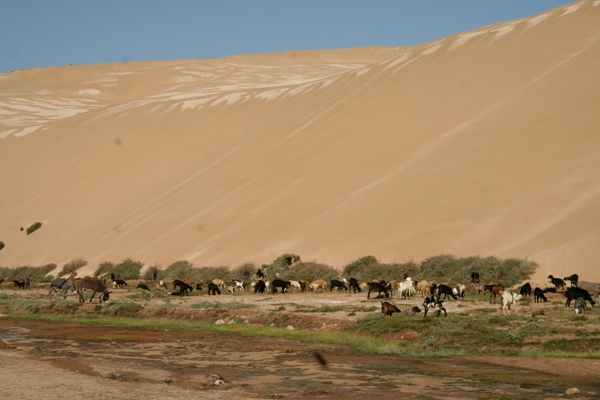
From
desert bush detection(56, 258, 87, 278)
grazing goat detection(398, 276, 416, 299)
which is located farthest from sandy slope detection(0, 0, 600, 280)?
grazing goat detection(398, 276, 416, 299)

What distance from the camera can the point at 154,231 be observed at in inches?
1919

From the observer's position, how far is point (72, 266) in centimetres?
4753

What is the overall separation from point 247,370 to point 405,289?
1206cm

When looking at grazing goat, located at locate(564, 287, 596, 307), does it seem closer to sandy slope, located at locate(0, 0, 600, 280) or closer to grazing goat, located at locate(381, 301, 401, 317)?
grazing goat, located at locate(381, 301, 401, 317)

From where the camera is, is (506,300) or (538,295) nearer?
(506,300)

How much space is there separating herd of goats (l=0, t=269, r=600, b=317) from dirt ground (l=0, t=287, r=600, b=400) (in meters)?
3.78

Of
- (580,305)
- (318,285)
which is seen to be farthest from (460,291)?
(318,285)

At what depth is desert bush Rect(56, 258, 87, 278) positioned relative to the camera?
155 ft

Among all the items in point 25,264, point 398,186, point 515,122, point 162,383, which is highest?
point 515,122

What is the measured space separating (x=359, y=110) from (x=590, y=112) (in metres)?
16.3

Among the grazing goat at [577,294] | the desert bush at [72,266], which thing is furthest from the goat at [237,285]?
the desert bush at [72,266]

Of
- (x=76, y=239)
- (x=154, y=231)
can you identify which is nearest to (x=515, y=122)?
(x=154, y=231)

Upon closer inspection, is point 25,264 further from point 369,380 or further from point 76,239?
point 369,380

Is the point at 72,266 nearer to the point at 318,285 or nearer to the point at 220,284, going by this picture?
the point at 220,284
